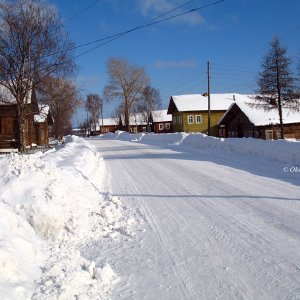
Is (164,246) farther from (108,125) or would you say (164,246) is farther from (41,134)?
(108,125)

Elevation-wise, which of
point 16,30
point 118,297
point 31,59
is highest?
point 16,30

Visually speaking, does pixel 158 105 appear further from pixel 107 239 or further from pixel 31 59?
pixel 107 239

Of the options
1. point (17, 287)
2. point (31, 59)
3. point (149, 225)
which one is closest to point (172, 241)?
point (149, 225)

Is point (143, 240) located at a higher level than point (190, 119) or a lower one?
lower

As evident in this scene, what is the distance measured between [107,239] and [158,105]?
294 feet

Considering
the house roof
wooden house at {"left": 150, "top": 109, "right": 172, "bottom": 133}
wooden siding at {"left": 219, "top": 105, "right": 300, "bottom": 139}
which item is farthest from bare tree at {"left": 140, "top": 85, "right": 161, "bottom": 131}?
wooden siding at {"left": 219, "top": 105, "right": 300, "bottom": 139}

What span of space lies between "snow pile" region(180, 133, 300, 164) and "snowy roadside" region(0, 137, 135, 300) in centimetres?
901

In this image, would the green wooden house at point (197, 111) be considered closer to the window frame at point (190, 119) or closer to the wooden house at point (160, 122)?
the window frame at point (190, 119)

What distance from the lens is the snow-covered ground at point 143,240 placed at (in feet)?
13.1

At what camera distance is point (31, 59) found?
23156mm

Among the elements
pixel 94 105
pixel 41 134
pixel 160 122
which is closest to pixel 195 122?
pixel 41 134

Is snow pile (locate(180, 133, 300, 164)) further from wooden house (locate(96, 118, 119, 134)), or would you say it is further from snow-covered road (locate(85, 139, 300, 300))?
wooden house (locate(96, 118, 119, 134))

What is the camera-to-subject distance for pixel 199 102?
61969 millimetres

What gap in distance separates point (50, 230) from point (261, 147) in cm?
1343
